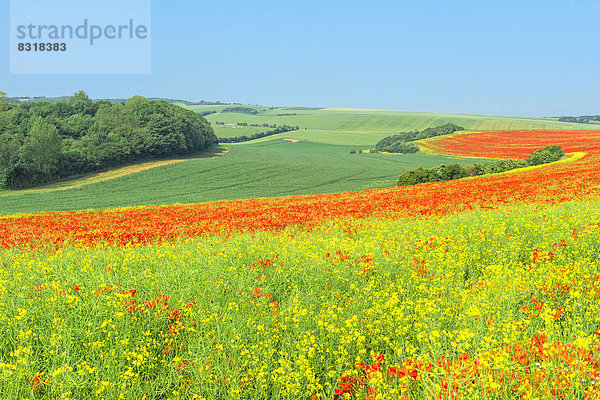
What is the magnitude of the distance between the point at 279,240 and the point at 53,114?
87807 millimetres

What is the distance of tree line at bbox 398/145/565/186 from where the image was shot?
39003mm

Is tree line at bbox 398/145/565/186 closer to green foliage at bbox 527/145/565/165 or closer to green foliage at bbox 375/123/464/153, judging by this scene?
green foliage at bbox 527/145/565/165

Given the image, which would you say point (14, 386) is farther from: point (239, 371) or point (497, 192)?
point (497, 192)

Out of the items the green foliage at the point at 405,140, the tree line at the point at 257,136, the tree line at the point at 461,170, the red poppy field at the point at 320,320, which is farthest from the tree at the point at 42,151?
the green foliage at the point at 405,140

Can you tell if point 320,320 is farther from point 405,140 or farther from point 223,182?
point 405,140

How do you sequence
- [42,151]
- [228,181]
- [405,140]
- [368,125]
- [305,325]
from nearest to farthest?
[305,325]
[42,151]
[228,181]
[405,140]
[368,125]

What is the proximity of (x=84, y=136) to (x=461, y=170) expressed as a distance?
6597 cm

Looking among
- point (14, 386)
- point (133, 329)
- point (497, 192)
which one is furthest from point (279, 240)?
point (497, 192)

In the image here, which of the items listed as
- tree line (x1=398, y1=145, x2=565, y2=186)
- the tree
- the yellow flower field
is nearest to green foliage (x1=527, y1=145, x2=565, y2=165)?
tree line (x1=398, y1=145, x2=565, y2=186)

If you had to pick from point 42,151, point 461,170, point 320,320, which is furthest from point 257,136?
point 320,320

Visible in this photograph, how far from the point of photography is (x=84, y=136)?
68.1m

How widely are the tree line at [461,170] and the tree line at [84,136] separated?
5135 centimetres

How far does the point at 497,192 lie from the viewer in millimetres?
17328

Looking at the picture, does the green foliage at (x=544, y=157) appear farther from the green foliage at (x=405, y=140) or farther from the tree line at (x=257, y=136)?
the tree line at (x=257, y=136)
